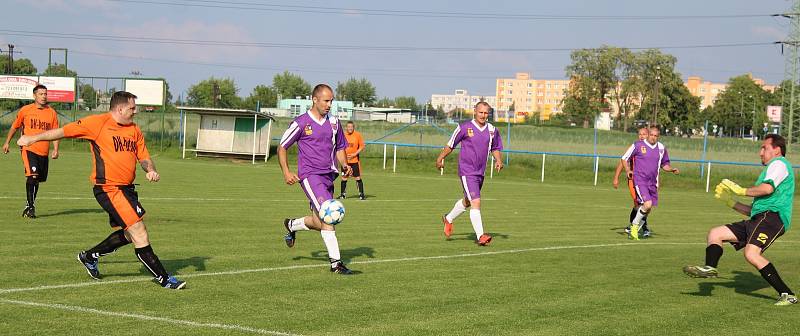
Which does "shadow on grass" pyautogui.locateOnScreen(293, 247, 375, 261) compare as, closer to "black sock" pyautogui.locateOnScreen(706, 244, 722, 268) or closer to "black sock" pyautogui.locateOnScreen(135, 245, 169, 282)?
"black sock" pyautogui.locateOnScreen(135, 245, 169, 282)

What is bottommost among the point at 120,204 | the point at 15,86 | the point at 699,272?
the point at 699,272

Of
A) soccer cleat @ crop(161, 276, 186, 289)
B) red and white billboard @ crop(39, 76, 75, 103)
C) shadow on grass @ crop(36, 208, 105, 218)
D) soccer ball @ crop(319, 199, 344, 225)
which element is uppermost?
red and white billboard @ crop(39, 76, 75, 103)

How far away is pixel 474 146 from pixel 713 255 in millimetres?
5412

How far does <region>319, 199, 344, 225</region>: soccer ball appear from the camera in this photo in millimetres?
10266

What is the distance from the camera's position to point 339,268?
405 inches

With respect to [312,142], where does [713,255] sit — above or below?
below

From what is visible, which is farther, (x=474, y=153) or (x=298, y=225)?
(x=474, y=153)

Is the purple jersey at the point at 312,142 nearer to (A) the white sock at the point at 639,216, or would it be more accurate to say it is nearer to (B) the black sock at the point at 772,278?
(B) the black sock at the point at 772,278

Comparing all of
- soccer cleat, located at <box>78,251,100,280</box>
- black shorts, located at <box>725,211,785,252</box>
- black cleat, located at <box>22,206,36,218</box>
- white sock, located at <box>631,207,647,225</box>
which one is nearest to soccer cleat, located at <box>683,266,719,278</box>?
black shorts, located at <box>725,211,785,252</box>

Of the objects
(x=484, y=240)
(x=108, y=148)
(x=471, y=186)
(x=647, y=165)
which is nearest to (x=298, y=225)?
(x=108, y=148)

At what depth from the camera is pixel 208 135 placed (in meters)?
48.7

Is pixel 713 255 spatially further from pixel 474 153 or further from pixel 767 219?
pixel 474 153

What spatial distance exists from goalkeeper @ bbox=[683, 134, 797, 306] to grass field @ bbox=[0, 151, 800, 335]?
38 centimetres

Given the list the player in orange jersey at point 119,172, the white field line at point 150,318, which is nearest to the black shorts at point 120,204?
the player in orange jersey at point 119,172
